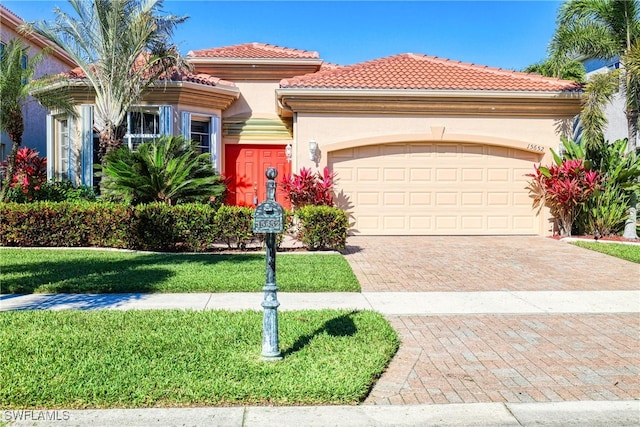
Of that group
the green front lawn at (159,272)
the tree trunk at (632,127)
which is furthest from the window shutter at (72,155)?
the tree trunk at (632,127)

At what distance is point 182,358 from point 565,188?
11647 millimetres

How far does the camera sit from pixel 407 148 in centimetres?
1530

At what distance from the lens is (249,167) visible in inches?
679

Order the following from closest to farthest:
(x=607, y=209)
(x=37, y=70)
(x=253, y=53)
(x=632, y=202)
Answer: (x=632, y=202) → (x=607, y=209) → (x=253, y=53) → (x=37, y=70)

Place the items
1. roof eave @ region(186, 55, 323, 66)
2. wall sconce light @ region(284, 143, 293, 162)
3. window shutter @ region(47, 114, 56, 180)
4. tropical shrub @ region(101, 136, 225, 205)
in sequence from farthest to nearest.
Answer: roof eave @ region(186, 55, 323, 66)
wall sconce light @ region(284, 143, 293, 162)
window shutter @ region(47, 114, 56, 180)
tropical shrub @ region(101, 136, 225, 205)

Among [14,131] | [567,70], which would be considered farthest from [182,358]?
[567,70]

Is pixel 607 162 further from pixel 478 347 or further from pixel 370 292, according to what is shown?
pixel 478 347

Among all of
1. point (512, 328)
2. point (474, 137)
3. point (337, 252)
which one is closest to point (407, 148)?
point (474, 137)

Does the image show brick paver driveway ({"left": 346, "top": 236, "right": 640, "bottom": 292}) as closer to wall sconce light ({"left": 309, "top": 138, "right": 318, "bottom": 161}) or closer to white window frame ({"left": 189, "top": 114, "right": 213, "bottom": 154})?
wall sconce light ({"left": 309, "top": 138, "right": 318, "bottom": 161})

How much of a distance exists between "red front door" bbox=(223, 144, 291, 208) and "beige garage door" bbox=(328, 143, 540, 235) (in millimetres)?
2832

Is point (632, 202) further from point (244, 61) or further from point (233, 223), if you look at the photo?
point (244, 61)

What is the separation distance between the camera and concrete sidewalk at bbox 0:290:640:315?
7.48 meters

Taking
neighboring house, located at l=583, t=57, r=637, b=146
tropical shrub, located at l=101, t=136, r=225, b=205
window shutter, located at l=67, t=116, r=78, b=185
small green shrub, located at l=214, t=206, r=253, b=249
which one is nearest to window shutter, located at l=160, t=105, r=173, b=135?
tropical shrub, located at l=101, t=136, r=225, b=205

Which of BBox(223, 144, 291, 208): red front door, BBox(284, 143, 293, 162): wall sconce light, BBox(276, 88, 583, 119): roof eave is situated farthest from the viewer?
BBox(223, 144, 291, 208): red front door
